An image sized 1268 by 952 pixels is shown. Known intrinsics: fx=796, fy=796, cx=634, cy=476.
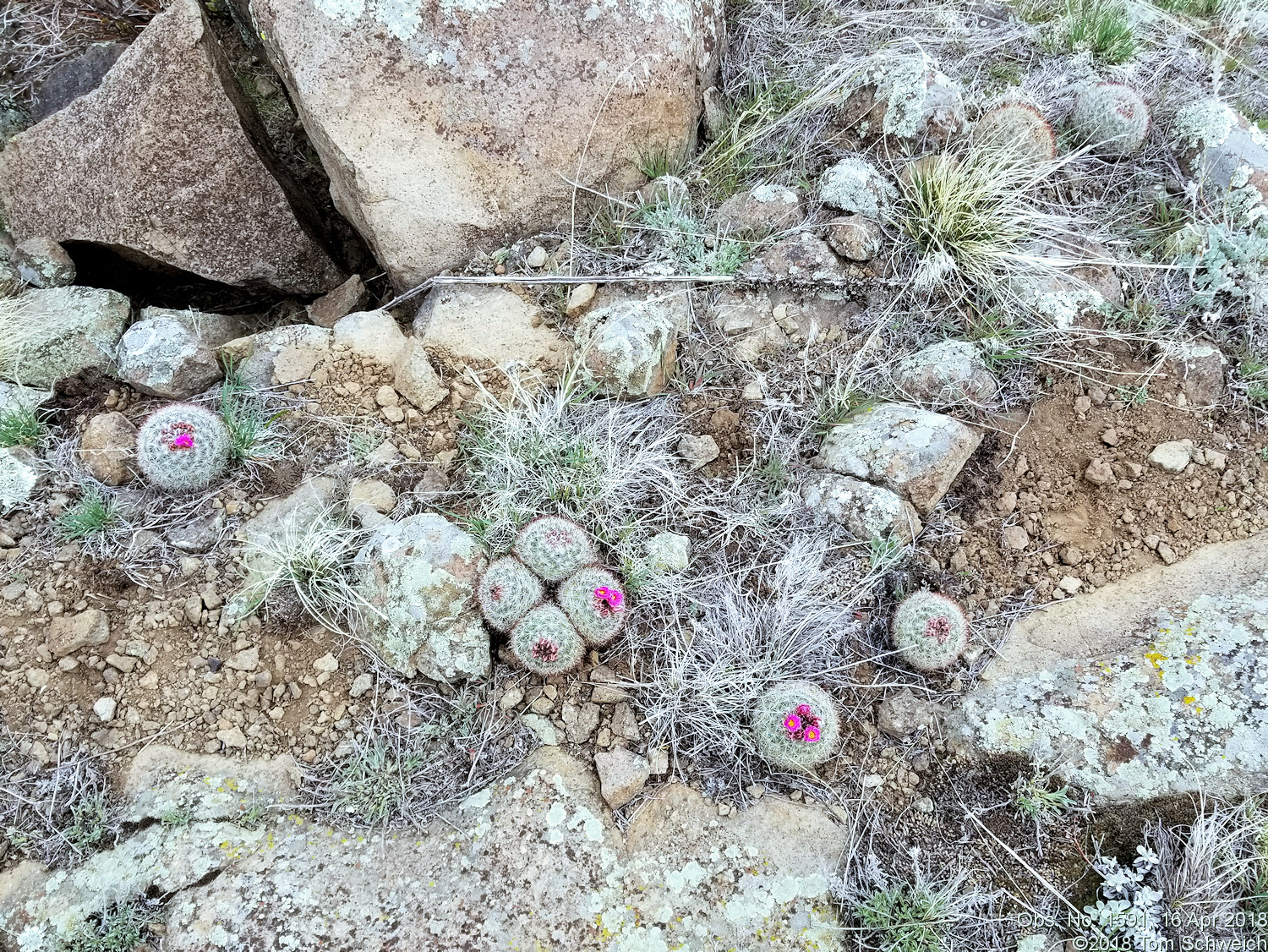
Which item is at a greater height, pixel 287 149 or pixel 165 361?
pixel 287 149

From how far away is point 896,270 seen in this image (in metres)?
3.35

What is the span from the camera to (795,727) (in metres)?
2.39

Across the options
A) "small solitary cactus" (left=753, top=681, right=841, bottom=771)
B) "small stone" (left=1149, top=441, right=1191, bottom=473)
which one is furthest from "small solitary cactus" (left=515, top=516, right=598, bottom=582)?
"small stone" (left=1149, top=441, right=1191, bottom=473)

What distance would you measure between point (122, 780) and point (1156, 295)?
4162 millimetres

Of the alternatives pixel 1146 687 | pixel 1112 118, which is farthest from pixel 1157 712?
pixel 1112 118

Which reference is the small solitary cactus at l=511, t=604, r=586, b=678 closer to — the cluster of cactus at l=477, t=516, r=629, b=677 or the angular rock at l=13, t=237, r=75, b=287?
the cluster of cactus at l=477, t=516, r=629, b=677

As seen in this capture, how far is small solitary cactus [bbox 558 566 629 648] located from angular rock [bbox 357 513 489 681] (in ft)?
0.99

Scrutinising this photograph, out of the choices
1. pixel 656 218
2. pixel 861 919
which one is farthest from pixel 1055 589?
pixel 656 218

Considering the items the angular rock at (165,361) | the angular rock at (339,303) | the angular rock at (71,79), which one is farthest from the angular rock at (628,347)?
the angular rock at (71,79)

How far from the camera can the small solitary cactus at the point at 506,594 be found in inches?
101

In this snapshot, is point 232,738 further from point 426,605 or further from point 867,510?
point 867,510

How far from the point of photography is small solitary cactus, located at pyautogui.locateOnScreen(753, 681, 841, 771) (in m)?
2.39

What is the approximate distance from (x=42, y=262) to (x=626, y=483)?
2786 millimetres

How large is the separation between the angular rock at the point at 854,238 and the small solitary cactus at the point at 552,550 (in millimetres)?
1689
